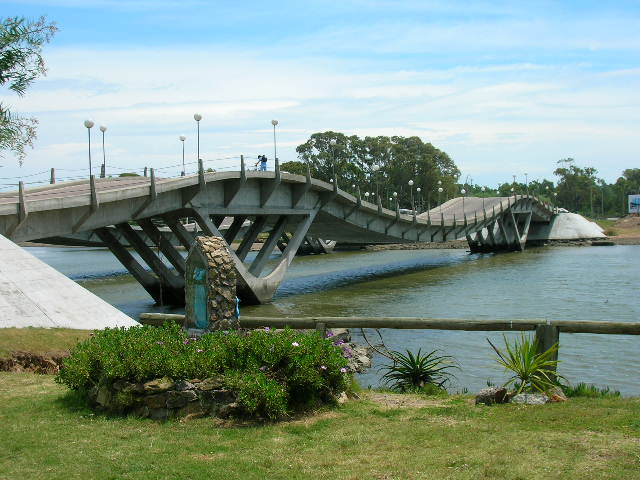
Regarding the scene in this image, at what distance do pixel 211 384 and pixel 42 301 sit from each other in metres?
7.79

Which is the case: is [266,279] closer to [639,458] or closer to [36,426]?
[36,426]

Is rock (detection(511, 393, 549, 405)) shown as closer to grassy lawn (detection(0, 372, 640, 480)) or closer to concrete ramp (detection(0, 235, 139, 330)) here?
grassy lawn (detection(0, 372, 640, 480))

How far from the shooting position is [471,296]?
39000mm

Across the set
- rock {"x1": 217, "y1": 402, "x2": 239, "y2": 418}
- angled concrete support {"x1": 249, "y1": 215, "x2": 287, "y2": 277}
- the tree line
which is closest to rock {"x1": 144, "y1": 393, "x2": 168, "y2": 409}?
rock {"x1": 217, "y1": 402, "x2": 239, "y2": 418}

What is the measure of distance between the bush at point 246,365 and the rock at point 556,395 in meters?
2.77

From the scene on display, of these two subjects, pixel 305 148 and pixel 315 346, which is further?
pixel 305 148

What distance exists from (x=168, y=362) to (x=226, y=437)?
4.98 feet

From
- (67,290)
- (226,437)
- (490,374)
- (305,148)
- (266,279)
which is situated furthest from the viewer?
(305,148)

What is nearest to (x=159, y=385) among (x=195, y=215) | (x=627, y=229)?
(x=195, y=215)

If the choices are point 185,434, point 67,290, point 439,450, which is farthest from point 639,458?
point 67,290

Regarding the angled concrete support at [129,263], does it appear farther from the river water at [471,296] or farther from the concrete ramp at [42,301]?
the concrete ramp at [42,301]

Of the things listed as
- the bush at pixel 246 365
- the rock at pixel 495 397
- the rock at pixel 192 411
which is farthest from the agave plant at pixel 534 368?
the rock at pixel 192 411

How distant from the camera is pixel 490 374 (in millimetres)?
18219

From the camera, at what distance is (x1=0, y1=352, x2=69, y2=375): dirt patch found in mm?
13430
